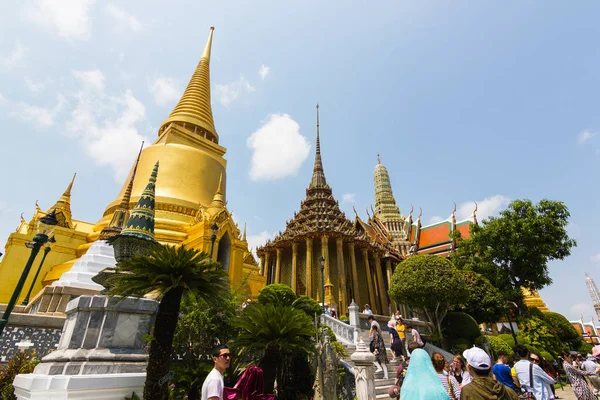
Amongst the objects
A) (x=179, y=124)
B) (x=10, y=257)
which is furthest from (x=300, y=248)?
(x=10, y=257)

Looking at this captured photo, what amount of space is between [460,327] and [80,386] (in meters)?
17.8

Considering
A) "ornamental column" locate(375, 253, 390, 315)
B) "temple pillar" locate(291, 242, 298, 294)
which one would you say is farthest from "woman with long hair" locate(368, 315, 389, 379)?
"ornamental column" locate(375, 253, 390, 315)

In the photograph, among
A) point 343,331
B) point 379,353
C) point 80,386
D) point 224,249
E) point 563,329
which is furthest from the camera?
point 563,329

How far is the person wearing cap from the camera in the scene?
247 cm

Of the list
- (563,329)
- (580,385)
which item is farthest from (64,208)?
(563,329)

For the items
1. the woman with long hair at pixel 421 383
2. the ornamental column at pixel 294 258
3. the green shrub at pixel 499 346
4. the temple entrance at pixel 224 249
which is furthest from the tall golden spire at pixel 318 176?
the woman with long hair at pixel 421 383

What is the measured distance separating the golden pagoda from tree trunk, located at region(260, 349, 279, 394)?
58.8 feet

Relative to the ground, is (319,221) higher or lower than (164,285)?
higher

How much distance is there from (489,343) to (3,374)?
1748 centimetres

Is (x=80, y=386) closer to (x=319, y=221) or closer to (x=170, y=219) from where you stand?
(x=170, y=219)

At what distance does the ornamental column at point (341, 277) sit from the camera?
77.6 ft

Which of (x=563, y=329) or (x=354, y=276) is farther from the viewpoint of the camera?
(x=354, y=276)

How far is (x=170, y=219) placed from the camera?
17.7m

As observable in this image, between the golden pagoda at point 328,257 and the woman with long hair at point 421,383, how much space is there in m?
20.6
